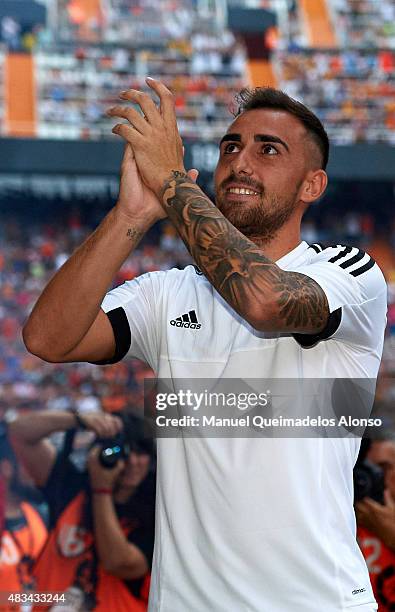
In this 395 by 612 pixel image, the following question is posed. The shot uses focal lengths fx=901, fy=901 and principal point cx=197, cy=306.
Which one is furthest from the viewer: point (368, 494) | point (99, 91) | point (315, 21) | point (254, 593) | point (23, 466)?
point (315, 21)

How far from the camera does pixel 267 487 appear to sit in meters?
2.03

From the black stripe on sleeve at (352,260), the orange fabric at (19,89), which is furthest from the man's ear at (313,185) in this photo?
the orange fabric at (19,89)

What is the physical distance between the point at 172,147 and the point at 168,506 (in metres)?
0.84

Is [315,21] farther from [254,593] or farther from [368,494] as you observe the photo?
[254,593]

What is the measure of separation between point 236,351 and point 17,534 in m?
2.12

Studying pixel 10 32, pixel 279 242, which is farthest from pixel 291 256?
pixel 10 32

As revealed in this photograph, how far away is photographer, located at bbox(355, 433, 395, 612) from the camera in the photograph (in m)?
3.71

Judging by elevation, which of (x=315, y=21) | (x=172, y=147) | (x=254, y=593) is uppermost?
(x=315, y=21)

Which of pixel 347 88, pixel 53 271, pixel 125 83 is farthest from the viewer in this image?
pixel 125 83

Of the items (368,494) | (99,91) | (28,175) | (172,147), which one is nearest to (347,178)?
(99,91)

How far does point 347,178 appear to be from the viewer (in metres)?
18.8

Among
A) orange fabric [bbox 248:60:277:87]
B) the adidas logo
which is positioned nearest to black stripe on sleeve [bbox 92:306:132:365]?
the adidas logo

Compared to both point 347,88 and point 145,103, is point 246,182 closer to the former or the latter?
point 145,103

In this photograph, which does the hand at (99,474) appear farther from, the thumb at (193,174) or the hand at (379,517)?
the thumb at (193,174)
